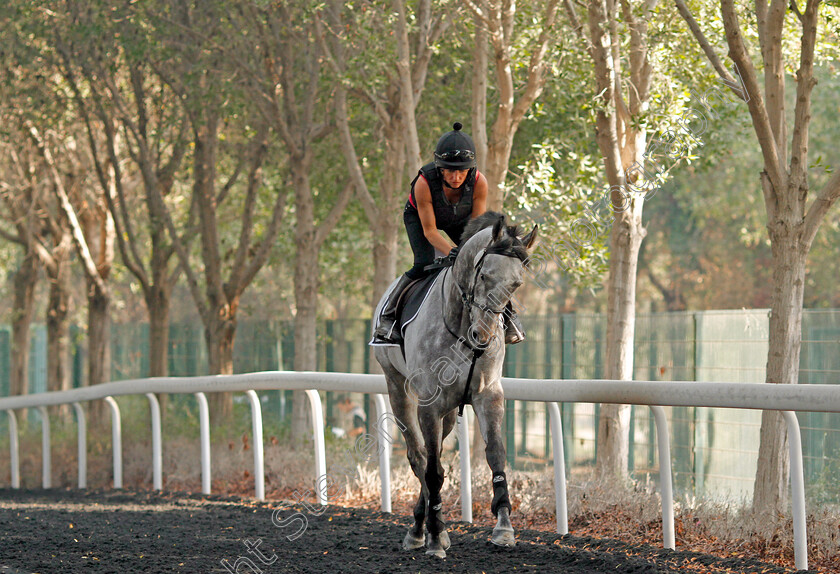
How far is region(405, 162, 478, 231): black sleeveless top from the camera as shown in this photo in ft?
23.6

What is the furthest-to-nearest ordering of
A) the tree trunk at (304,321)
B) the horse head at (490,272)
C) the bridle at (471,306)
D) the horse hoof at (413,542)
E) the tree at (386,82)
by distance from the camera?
the tree trunk at (304,321) → the tree at (386,82) → the horse hoof at (413,542) → the bridle at (471,306) → the horse head at (490,272)

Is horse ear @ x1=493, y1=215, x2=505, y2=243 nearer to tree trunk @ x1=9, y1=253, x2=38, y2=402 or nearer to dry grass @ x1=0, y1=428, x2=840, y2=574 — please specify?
dry grass @ x1=0, y1=428, x2=840, y2=574

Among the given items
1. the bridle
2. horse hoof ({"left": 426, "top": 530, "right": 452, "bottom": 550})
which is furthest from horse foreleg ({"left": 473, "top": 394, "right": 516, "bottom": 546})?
horse hoof ({"left": 426, "top": 530, "right": 452, "bottom": 550})

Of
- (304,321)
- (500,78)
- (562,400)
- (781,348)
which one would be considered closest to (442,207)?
(562,400)

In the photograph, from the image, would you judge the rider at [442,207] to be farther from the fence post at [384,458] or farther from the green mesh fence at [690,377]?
the green mesh fence at [690,377]

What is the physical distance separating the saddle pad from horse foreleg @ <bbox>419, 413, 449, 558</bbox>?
32.9 inches

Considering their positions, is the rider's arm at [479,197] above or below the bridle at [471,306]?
above

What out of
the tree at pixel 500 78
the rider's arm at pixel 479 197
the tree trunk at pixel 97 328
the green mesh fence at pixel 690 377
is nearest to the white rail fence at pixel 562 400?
the rider's arm at pixel 479 197

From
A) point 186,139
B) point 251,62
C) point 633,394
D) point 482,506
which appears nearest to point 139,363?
point 186,139

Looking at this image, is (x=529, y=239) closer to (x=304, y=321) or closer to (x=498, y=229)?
(x=498, y=229)

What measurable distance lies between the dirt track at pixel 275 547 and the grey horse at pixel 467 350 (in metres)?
0.32

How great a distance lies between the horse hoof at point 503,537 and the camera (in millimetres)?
6199

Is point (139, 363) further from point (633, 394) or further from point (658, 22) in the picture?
point (633, 394)

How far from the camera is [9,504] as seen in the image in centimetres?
1102
